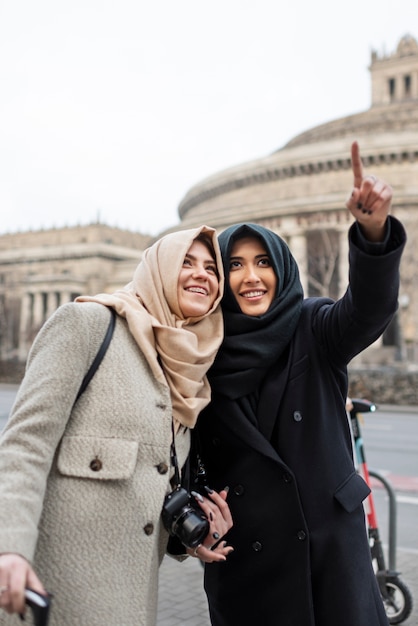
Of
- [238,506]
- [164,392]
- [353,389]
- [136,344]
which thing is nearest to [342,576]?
[238,506]

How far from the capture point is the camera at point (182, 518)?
92.7 inches

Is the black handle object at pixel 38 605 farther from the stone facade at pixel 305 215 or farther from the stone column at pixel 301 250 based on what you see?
the stone column at pixel 301 250

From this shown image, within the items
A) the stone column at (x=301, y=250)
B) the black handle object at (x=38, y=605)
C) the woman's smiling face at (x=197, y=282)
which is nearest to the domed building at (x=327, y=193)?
the stone column at (x=301, y=250)

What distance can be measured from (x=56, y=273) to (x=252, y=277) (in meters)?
77.6

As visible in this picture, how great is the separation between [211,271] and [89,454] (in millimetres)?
936

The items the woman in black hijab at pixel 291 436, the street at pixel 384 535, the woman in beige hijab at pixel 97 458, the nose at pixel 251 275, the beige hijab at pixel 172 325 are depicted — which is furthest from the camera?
the street at pixel 384 535

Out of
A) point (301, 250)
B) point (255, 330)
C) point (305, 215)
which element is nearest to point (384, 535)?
point (255, 330)

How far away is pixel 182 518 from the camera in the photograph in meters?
2.38

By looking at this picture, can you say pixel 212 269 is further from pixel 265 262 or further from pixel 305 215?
pixel 305 215

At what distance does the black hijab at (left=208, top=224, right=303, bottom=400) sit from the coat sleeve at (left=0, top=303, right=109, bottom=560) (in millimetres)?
573

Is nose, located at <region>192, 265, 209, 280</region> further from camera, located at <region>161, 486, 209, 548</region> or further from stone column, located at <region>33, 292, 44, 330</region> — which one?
stone column, located at <region>33, 292, 44, 330</region>

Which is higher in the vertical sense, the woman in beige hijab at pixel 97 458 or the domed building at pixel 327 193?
the domed building at pixel 327 193

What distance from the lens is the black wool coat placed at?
2545 millimetres

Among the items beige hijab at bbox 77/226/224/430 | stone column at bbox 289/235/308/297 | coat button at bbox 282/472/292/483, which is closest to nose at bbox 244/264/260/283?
beige hijab at bbox 77/226/224/430
